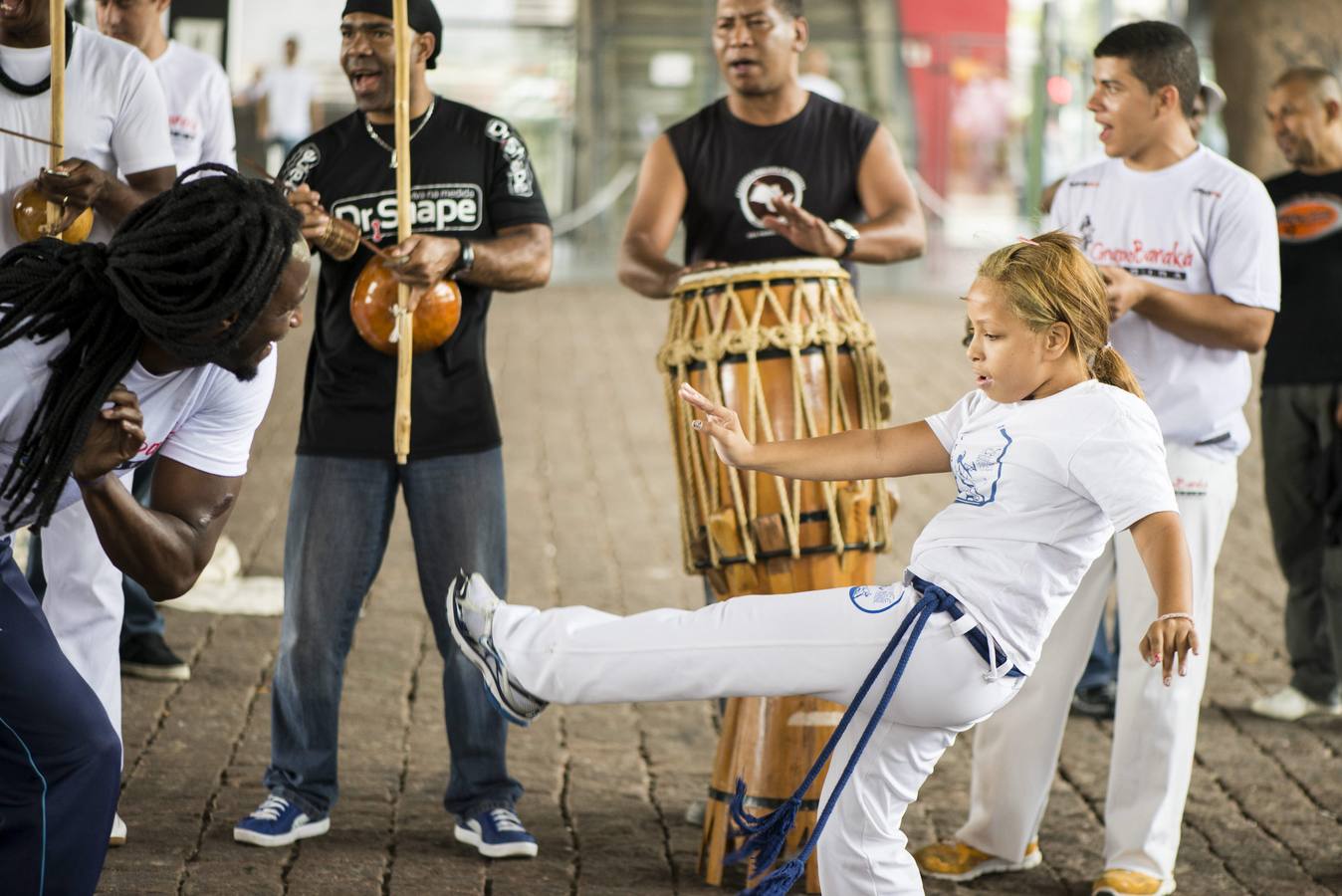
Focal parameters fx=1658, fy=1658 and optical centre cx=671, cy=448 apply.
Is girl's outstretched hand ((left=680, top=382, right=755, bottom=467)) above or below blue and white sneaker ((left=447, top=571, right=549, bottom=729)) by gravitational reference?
above

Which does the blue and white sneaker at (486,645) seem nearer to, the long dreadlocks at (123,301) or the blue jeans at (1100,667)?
the long dreadlocks at (123,301)

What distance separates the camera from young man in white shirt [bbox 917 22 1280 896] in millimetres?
4191

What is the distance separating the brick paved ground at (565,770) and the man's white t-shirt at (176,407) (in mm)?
1183

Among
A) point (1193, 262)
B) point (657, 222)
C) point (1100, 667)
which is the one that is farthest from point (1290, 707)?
point (657, 222)

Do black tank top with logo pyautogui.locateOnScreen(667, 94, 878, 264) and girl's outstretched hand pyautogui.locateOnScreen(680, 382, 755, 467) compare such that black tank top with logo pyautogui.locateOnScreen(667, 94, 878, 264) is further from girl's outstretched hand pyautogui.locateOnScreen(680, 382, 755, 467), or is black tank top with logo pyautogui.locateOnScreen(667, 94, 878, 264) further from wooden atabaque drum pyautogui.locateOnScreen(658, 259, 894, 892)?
girl's outstretched hand pyautogui.locateOnScreen(680, 382, 755, 467)

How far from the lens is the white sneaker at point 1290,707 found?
221 inches

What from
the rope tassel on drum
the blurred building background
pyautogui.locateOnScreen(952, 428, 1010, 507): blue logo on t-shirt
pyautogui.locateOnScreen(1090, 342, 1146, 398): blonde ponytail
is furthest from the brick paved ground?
the blurred building background

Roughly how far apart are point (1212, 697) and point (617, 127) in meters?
14.0

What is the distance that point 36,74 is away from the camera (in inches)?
172

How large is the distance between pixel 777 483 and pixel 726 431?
0.72m

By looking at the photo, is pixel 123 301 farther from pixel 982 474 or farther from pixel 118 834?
pixel 118 834

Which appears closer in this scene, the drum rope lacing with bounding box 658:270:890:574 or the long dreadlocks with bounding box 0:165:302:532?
the long dreadlocks with bounding box 0:165:302:532

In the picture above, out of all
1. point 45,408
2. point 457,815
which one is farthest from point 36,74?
point 457,815

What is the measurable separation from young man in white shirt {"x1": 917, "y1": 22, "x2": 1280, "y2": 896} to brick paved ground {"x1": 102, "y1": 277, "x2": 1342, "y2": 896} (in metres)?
0.21
